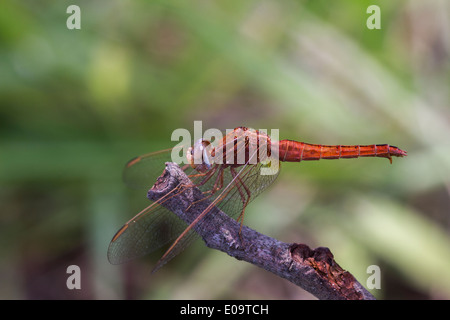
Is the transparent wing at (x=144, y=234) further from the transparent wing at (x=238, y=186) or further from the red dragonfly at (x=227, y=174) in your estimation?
the transparent wing at (x=238, y=186)

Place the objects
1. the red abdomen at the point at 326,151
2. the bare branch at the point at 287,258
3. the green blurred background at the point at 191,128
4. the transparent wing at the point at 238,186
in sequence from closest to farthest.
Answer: the bare branch at the point at 287,258 → the transparent wing at the point at 238,186 → the red abdomen at the point at 326,151 → the green blurred background at the point at 191,128

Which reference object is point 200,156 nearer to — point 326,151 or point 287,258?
point 326,151

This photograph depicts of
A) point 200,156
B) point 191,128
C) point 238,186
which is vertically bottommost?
point 238,186

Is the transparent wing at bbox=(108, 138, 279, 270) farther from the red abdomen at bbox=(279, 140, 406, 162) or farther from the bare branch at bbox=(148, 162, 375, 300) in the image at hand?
the bare branch at bbox=(148, 162, 375, 300)

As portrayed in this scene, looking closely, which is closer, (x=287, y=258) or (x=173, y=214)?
(x=287, y=258)

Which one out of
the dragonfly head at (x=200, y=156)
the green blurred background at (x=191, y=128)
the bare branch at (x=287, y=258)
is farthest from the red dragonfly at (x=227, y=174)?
the green blurred background at (x=191, y=128)

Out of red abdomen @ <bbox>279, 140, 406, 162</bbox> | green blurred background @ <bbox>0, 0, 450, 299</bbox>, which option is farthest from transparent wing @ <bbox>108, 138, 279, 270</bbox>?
green blurred background @ <bbox>0, 0, 450, 299</bbox>

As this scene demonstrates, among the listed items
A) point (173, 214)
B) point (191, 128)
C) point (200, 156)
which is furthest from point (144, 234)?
point (191, 128)
